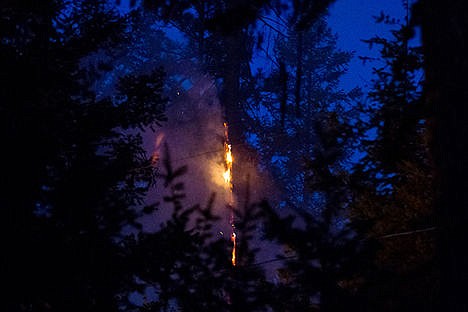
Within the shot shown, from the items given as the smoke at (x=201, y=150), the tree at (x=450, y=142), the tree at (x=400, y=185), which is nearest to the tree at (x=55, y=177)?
the tree at (x=400, y=185)

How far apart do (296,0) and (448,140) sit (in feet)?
6.83

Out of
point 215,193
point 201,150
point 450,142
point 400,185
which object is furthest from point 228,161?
point 450,142

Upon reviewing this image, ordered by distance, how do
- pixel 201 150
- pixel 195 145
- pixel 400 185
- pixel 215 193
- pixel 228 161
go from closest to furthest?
pixel 215 193 → pixel 400 185 → pixel 228 161 → pixel 201 150 → pixel 195 145

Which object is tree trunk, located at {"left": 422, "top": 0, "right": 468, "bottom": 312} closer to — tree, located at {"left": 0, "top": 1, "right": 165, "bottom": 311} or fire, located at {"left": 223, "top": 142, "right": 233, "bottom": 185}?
tree, located at {"left": 0, "top": 1, "right": 165, "bottom": 311}

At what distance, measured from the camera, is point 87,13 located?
779 cm

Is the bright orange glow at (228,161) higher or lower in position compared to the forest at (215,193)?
higher

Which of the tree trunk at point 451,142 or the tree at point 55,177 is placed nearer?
the tree trunk at point 451,142

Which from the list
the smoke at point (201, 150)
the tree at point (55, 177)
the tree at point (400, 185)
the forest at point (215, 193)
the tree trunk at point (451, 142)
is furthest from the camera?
the smoke at point (201, 150)

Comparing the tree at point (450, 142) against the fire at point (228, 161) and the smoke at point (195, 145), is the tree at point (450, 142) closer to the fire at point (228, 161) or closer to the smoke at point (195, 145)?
the fire at point (228, 161)

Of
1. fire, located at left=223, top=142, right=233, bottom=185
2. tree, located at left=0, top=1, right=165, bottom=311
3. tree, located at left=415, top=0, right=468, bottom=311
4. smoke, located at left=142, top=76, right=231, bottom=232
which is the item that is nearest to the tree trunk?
tree, located at left=415, top=0, right=468, bottom=311

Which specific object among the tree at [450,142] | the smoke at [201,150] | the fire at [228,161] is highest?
the smoke at [201,150]

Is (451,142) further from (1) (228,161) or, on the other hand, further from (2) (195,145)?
(2) (195,145)

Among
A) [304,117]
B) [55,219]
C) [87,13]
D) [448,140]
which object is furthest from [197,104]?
[448,140]

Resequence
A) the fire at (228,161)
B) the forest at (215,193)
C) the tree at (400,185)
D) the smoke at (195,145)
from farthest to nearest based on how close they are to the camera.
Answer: the smoke at (195,145), the fire at (228,161), the tree at (400,185), the forest at (215,193)
